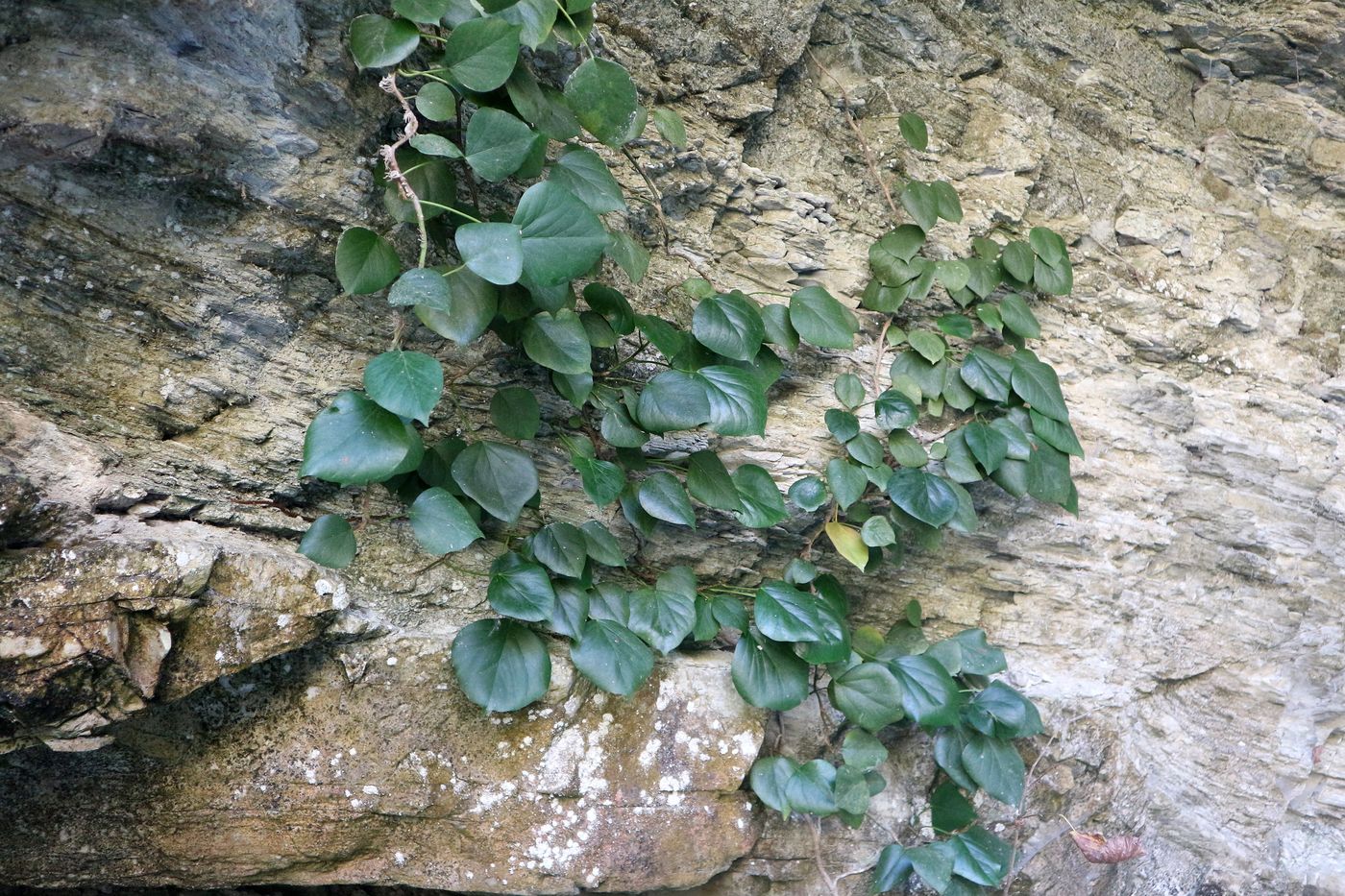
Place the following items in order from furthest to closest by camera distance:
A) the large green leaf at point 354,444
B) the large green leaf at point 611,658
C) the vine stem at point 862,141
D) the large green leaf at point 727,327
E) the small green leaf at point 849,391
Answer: the vine stem at point 862,141
the small green leaf at point 849,391
the large green leaf at point 727,327
the large green leaf at point 611,658
the large green leaf at point 354,444

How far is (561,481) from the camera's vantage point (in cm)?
132

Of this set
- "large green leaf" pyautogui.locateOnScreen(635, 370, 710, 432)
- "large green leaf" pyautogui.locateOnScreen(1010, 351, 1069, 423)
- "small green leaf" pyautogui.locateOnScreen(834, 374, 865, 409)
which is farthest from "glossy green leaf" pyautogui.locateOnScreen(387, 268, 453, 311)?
"large green leaf" pyautogui.locateOnScreen(1010, 351, 1069, 423)

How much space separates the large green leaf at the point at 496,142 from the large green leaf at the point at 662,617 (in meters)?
0.60

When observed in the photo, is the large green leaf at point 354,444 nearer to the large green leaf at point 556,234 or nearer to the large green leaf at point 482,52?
the large green leaf at point 556,234

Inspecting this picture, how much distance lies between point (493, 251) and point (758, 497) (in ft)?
1.76

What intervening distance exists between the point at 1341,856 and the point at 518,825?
155 centimetres

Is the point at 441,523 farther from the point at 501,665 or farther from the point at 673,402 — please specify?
the point at 673,402

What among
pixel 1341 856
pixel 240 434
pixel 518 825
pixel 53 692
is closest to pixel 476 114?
pixel 240 434

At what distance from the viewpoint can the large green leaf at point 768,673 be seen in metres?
Result: 1.27

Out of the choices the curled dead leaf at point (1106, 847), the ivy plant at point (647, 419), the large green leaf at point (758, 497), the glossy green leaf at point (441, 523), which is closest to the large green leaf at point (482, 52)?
the ivy plant at point (647, 419)

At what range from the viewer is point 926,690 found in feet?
4.43

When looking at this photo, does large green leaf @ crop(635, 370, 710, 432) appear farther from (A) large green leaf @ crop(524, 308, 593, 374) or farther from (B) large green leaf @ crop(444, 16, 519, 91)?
(B) large green leaf @ crop(444, 16, 519, 91)

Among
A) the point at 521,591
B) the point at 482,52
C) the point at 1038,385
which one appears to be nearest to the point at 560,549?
the point at 521,591

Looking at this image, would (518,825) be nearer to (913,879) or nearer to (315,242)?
(913,879)
